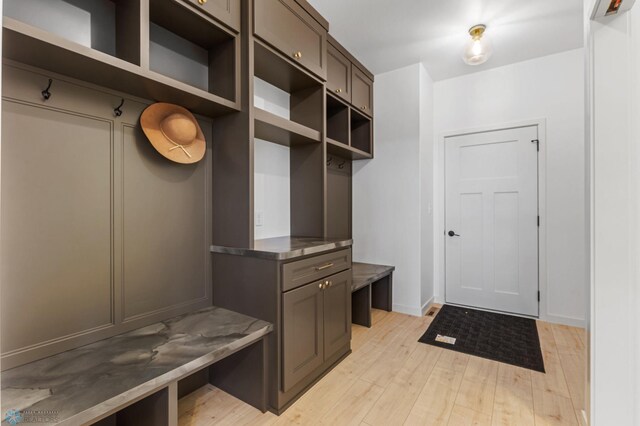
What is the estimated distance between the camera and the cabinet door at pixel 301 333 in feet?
5.79

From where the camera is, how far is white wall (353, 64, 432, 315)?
10.7ft

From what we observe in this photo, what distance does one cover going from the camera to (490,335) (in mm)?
2787

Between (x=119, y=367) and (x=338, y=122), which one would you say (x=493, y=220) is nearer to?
(x=338, y=122)

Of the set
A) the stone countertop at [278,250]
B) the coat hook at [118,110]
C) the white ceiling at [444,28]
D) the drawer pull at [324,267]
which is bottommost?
the drawer pull at [324,267]

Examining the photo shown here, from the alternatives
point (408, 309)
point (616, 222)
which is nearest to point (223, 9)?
point (616, 222)

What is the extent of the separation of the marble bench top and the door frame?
0.75 metres

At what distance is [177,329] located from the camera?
164 centimetres

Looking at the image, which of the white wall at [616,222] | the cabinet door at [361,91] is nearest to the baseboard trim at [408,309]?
the white wall at [616,222]

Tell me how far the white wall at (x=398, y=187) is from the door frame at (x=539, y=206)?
24 centimetres

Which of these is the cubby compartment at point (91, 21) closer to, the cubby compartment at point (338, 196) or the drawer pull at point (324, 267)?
the drawer pull at point (324, 267)

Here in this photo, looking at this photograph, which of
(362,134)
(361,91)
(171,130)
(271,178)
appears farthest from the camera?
(362,134)

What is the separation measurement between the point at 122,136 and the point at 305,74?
1316 mm

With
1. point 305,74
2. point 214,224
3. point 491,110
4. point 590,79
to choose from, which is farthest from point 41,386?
point 491,110

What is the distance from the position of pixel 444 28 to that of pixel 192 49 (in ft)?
6.68
